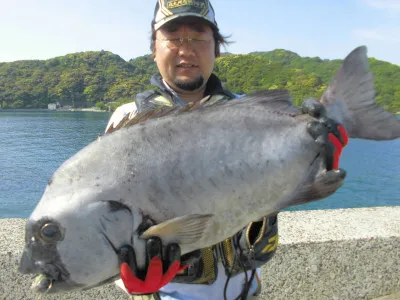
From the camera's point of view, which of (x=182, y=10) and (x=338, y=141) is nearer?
(x=338, y=141)

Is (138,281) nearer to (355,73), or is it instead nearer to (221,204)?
(221,204)

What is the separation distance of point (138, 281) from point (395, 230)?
3019 mm

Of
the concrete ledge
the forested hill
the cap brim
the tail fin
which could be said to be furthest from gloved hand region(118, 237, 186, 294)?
the forested hill

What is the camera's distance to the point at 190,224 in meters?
1.71

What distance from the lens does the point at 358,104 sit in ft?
6.50

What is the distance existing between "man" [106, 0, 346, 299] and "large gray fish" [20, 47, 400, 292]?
44cm

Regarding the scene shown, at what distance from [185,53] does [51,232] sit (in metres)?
1.43

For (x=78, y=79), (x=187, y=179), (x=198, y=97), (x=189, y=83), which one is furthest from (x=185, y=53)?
(x=78, y=79)

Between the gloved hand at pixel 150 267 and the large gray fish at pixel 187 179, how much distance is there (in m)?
0.04

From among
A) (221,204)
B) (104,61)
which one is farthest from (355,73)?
(104,61)

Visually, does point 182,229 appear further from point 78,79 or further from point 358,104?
point 78,79

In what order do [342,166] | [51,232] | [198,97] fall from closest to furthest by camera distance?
[51,232] → [198,97] → [342,166]

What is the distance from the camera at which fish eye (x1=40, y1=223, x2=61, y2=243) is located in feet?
5.56

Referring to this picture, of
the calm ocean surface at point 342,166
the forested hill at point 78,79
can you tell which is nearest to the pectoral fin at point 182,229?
the calm ocean surface at point 342,166
